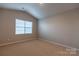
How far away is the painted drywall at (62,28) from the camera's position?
198 cm

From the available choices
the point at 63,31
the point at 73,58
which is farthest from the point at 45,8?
the point at 73,58

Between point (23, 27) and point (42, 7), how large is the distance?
56 cm

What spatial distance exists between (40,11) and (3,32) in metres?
0.86

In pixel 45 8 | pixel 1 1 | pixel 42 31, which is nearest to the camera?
pixel 1 1

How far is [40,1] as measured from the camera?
6.41 feet

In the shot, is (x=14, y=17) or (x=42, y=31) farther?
(x=42, y=31)

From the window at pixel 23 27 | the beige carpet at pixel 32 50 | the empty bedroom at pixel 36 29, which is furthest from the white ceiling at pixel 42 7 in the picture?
the beige carpet at pixel 32 50

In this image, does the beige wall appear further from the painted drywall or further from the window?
the painted drywall

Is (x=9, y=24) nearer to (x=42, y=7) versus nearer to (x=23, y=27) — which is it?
(x=23, y=27)

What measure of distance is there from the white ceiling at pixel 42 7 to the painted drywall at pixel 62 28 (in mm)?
89

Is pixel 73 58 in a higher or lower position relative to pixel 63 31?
lower

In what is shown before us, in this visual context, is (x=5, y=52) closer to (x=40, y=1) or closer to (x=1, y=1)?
(x=1, y=1)

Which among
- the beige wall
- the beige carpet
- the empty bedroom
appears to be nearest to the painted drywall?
the empty bedroom

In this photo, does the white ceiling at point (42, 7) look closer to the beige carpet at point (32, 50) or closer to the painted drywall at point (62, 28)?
the painted drywall at point (62, 28)
